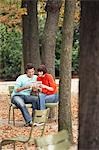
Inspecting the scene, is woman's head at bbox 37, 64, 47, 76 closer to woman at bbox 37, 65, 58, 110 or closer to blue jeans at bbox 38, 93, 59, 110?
woman at bbox 37, 65, 58, 110

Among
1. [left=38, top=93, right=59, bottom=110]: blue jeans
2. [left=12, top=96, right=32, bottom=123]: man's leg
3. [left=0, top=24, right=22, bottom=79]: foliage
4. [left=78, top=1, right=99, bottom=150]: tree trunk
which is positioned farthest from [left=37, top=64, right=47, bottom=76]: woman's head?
→ [left=0, top=24, right=22, bottom=79]: foliage

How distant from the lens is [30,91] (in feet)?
44.8

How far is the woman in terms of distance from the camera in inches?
526

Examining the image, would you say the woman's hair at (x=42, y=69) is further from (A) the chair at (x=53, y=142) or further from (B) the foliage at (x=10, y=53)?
(B) the foliage at (x=10, y=53)

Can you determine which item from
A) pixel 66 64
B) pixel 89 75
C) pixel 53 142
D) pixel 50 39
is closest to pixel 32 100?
pixel 50 39

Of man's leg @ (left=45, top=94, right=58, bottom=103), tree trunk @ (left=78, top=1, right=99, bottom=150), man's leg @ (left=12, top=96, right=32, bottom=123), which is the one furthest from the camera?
man's leg @ (left=45, top=94, right=58, bottom=103)

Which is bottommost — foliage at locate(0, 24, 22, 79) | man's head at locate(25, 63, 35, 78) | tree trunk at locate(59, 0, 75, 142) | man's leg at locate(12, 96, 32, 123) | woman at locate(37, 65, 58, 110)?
foliage at locate(0, 24, 22, 79)

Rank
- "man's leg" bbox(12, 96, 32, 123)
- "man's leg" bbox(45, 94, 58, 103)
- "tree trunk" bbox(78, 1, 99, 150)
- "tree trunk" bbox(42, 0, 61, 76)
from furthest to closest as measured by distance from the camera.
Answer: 1. "tree trunk" bbox(42, 0, 61, 76)
2. "man's leg" bbox(45, 94, 58, 103)
3. "man's leg" bbox(12, 96, 32, 123)
4. "tree trunk" bbox(78, 1, 99, 150)

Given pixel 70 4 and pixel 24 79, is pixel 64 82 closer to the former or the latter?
pixel 70 4

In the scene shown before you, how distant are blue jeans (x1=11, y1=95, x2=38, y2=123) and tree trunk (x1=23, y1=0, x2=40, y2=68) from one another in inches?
114

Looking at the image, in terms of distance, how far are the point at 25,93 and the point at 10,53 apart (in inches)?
908

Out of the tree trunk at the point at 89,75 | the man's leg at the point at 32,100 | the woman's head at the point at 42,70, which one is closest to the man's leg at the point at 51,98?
Answer: the man's leg at the point at 32,100

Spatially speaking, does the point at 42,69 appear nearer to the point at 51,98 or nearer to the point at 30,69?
the point at 30,69

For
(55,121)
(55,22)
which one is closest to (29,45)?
(55,22)
